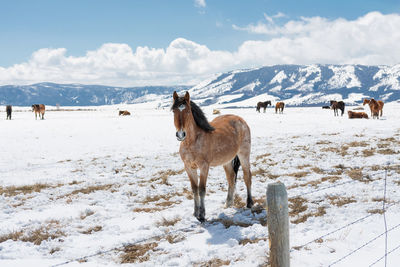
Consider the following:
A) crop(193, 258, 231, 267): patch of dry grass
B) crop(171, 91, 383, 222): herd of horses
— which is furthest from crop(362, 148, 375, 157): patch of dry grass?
crop(193, 258, 231, 267): patch of dry grass

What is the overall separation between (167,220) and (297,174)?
222 inches

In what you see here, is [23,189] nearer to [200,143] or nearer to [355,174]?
[200,143]

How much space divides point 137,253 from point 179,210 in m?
2.36

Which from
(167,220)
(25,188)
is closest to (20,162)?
(25,188)

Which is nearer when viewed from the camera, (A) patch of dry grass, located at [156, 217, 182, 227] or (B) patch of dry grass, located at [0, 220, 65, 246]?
(B) patch of dry grass, located at [0, 220, 65, 246]

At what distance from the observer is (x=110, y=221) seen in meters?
7.19

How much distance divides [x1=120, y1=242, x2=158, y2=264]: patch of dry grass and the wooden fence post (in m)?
2.72

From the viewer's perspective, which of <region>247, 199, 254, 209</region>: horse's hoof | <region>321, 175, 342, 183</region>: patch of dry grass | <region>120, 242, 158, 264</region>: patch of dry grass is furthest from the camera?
<region>321, 175, 342, 183</region>: patch of dry grass

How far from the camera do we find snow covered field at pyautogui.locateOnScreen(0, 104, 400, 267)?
5.28 m

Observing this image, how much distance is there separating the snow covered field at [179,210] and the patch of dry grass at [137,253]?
0.8 inches

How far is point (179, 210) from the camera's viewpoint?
775 centimetres

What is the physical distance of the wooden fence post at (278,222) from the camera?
11.3ft

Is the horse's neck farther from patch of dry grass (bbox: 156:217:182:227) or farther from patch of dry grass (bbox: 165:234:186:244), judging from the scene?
patch of dry grass (bbox: 165:234:186:244)

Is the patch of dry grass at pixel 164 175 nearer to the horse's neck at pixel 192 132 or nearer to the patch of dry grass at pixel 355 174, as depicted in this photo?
the horse's neck at pixel 192 132
